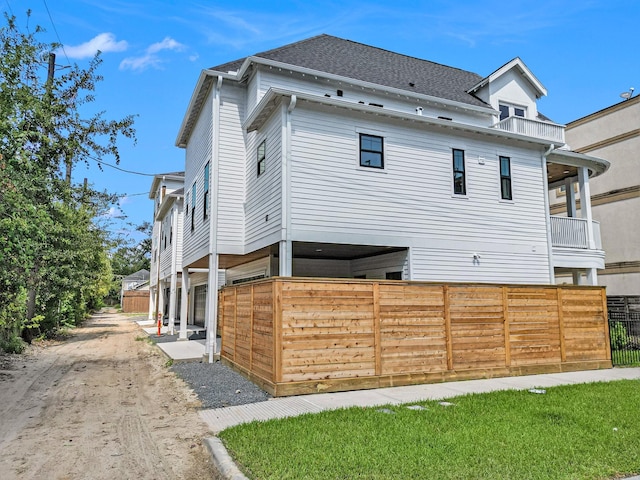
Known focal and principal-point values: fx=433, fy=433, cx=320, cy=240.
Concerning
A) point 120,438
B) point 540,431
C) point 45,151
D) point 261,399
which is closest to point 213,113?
point 45,151

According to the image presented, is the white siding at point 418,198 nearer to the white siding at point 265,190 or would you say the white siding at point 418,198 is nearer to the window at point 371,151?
A: the window at point 371,151

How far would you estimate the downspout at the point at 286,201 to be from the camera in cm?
989

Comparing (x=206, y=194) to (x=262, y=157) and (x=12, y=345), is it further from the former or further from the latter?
(x=12, y=345)

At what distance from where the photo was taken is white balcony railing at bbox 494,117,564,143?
14.1m

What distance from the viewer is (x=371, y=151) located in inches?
455

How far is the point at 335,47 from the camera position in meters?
16.1

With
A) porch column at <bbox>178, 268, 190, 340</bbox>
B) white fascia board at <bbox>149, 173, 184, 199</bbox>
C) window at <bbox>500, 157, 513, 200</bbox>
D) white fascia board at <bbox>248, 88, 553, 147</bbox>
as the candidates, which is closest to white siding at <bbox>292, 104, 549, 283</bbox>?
window at <bbox>500, 157, 513, 200</bbox>

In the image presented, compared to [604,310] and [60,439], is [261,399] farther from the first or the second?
[604,310]

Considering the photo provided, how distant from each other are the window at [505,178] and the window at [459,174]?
4.87 ft

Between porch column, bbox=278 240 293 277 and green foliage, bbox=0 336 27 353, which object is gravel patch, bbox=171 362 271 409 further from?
green foliage, bbox=0 336 27 353

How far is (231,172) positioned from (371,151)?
13.9ft

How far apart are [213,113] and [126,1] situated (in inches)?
168

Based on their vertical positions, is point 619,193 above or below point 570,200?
above

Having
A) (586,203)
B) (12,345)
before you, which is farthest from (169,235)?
(586,203)
